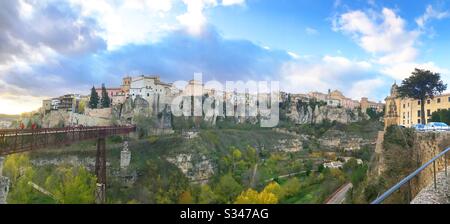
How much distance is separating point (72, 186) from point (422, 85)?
40.1 feet

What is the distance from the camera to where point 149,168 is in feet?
52.3

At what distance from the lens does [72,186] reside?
11.3 m

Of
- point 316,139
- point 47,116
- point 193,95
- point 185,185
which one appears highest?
point 193,95

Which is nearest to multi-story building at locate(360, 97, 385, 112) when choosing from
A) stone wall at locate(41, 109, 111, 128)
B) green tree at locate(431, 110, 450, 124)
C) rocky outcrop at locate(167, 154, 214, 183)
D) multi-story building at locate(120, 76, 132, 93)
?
rocky outcrop at locate(167, 154, 214, 183)

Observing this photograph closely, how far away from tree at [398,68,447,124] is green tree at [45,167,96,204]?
1088 cm

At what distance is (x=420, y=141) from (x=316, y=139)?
20510 millimetres

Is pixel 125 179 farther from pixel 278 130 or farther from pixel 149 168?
pixel 278 130

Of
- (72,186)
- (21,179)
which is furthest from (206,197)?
(21,179)

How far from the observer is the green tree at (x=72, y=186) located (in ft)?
33.6

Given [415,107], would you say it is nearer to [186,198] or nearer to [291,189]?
[291,189]

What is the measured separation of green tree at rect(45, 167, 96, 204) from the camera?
10254 mm
